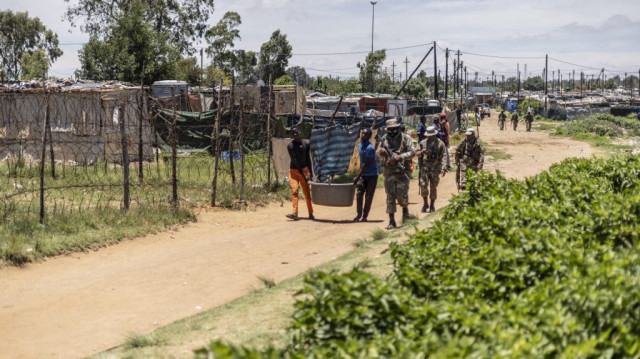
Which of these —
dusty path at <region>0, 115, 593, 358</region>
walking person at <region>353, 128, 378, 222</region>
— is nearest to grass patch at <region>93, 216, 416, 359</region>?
dusty path at <region>0, 115, 593, 358</region>

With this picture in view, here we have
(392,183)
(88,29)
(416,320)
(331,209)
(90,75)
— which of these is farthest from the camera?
(88,29)

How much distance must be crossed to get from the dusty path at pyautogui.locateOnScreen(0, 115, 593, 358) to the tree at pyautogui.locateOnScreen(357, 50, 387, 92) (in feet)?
175

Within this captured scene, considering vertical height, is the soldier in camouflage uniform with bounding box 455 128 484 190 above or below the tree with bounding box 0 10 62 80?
below

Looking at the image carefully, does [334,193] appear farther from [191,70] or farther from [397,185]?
[191,70]

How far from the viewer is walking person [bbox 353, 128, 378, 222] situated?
1284 cm

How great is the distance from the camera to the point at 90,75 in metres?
37.2

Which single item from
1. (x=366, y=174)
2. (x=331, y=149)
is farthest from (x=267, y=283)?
(x=331, y=149)

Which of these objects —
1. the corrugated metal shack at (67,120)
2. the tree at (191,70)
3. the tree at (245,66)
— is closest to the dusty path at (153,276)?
the corrugated metal shack at (67,120)

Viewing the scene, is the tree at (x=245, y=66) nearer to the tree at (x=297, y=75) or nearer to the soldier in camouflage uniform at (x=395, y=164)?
the tree at (x=297, y=75)

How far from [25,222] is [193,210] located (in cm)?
340

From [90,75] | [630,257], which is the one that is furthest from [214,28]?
[630,257]

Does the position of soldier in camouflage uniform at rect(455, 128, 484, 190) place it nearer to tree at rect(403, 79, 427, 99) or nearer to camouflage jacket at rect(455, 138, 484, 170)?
camouflage jacket at rect(455, 138, 484, 170)

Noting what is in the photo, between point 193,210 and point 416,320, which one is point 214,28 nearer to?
point 193,210

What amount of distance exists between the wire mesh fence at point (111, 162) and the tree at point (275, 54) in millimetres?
36080
